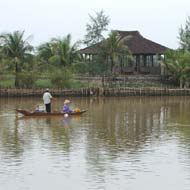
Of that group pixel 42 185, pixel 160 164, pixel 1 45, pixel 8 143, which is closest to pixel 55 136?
pixel 8 143

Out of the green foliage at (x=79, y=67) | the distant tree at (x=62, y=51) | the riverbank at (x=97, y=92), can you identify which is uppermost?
the distant tree at (x=62, y=51)

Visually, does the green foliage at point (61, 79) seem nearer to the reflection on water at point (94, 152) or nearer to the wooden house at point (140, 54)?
the wooden house at point (140, 54)

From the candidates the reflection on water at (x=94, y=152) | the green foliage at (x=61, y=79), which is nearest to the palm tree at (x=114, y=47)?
the green foliage at (x=61, y=79)

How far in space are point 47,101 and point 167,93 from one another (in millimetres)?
21034

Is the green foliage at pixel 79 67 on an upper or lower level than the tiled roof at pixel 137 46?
lower

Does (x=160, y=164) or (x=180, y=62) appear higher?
(x=180, y=62)

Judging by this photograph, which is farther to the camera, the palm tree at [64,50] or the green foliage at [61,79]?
the palm tree at [64,50]

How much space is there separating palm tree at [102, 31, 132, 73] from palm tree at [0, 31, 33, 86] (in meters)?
7.67

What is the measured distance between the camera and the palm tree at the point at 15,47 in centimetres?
4650

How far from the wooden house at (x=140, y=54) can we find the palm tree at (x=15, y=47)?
7.95 meters

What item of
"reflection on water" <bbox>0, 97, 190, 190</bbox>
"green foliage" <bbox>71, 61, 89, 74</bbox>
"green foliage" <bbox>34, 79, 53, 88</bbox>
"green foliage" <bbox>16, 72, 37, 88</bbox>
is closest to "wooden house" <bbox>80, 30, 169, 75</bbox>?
"green foliage" <bbox>71, 61, 89, 74</bbox>

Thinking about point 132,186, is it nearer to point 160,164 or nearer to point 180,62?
point 160,164

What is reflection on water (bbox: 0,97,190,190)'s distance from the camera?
508 inches

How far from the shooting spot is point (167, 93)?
4703 cm
